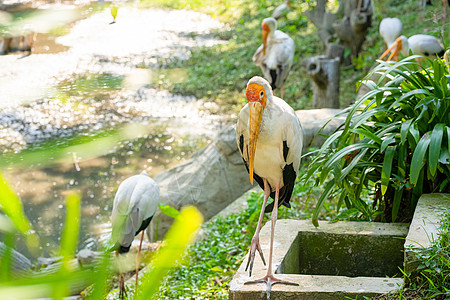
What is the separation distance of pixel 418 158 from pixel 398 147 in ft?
1.08

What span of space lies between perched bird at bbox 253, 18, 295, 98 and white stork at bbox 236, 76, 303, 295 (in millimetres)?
4358

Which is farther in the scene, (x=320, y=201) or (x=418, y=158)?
(x=320, y=201)

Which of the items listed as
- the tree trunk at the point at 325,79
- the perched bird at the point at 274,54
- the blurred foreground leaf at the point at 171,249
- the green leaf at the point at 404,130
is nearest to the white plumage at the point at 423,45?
the tree trunk at the point at 325,79

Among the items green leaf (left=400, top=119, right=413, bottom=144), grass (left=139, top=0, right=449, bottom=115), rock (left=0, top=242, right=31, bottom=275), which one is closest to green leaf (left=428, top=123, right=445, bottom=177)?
green leaf (left=400, top=119, right=413, bottom=144)

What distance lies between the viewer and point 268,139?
2.86m

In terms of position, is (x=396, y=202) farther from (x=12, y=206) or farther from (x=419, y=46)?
(x=419, y=46)

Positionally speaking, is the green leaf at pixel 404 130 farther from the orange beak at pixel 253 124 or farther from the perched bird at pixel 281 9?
the perched bird at pixel 281 9

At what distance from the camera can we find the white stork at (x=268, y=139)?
108 inches

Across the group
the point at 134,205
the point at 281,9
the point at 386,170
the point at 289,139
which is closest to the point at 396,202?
the point at 386,170

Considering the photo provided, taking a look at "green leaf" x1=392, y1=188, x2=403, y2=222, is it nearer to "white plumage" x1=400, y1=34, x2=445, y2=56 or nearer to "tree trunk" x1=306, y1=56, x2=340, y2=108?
"white plumage" x1=400, y1=34, x2=445, y2=56

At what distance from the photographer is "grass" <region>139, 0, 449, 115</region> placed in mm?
9148

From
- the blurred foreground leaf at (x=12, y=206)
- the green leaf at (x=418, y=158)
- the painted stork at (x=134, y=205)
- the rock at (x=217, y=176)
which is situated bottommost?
the rock at (x=217, y=176)

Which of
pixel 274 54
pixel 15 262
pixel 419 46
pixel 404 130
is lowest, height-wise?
pixel 274 54

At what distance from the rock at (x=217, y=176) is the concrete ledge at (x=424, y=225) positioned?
276 cm
